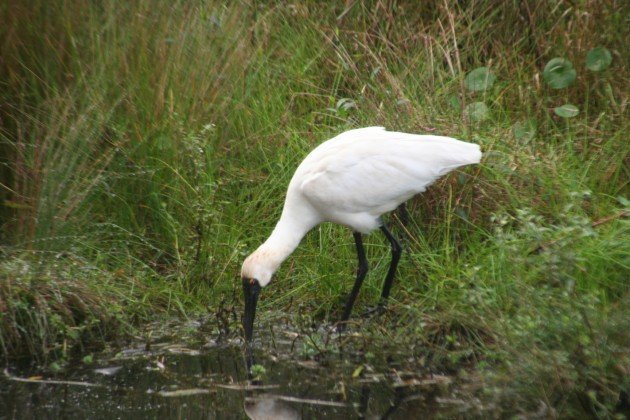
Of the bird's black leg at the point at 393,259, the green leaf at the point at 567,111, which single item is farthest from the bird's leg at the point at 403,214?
the green leaf at the point at 567,111

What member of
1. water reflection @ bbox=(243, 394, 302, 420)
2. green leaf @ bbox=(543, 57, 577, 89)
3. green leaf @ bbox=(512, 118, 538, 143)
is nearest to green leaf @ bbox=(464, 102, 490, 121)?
green leaf @ bbox=(512, 118, 538, 143)

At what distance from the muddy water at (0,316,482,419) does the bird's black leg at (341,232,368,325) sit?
0.29 metres

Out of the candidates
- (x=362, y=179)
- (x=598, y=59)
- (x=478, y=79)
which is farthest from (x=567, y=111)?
(x=362, y=179)

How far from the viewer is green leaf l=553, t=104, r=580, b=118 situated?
7.19m

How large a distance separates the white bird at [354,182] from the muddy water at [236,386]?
1.33 feet

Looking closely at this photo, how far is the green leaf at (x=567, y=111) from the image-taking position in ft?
23.6

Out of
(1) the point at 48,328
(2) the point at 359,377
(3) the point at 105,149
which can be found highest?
(3) the point at 105,149

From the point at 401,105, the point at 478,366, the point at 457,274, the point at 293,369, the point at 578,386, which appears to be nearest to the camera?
the point at 578,386

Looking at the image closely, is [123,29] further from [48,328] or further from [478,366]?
[478,366]

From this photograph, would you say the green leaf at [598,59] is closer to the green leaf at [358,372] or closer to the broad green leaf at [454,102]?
the broad green leaf at [454,102]

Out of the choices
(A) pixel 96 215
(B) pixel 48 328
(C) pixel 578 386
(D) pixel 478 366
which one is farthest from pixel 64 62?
(C) pixel 578 386

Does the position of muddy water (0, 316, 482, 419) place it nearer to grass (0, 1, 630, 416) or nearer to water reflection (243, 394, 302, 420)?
water reflection (243, 394, 302, 420)

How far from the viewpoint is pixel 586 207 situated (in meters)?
6.22

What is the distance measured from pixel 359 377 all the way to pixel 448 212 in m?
1.52
